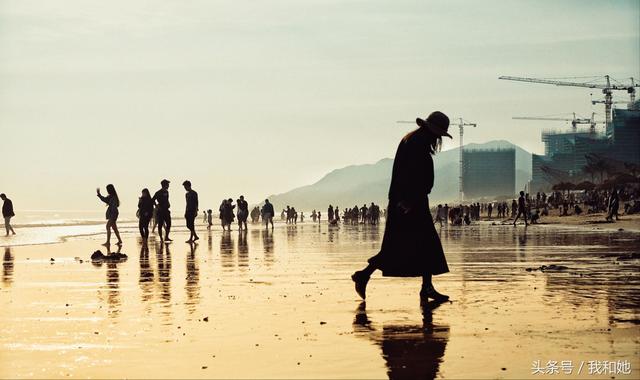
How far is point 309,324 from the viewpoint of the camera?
933 cm

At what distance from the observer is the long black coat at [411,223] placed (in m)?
11.1

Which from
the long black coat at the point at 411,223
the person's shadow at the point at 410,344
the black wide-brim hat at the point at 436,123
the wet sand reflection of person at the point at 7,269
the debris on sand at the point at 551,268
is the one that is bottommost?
the person's shadow at the point at 410,344

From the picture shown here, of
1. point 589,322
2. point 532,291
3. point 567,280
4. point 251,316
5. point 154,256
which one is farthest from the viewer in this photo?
point 154,256

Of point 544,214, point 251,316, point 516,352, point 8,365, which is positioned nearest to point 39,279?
point 251,316

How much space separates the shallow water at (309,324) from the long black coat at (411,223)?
1.42 feet

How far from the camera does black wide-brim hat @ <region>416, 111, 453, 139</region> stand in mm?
11332

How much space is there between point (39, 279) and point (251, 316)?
6.46 meters

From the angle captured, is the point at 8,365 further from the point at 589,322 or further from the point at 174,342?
the point at 589,322

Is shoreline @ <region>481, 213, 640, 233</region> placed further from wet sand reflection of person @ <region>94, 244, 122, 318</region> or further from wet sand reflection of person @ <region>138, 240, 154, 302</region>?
wet sand reflection of person @ <region>94, 244, 122, 318</region>

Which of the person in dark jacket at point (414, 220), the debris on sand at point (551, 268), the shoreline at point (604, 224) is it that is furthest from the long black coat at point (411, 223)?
the shoreline at point (604, 224)

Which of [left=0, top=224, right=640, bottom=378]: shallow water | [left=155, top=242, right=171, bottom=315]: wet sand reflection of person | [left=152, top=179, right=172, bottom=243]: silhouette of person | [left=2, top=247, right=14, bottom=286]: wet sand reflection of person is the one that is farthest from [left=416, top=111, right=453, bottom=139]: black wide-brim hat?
[left=152, top=179, right=172, bottom=243]: silhouette of person

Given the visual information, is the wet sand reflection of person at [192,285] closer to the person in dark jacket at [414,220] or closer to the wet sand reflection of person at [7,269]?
the person in dark jacket at [414,220]

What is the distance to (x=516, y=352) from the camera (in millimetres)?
7438

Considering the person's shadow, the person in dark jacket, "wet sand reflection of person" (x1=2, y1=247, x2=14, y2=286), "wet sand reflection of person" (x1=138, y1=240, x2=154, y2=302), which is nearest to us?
the person's shadow
